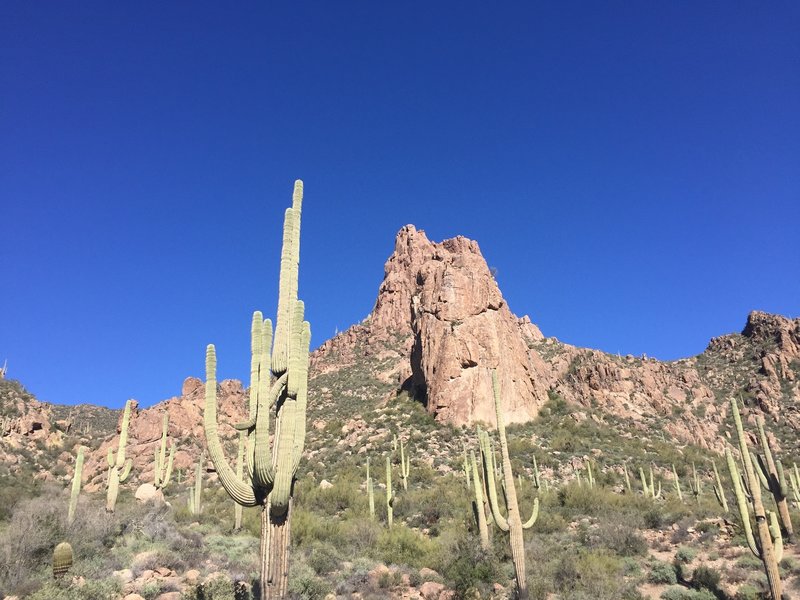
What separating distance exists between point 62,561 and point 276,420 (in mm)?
6592

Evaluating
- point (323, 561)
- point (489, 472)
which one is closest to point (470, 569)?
point (489, 472)

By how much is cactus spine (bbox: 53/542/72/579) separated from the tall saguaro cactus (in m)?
5.66

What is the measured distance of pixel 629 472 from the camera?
103 feet

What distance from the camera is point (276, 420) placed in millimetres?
7434

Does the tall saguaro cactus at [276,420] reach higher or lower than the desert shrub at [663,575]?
higher

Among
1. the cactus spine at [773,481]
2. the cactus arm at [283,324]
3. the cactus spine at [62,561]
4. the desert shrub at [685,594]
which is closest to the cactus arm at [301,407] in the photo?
the cactus arm at [283,324]

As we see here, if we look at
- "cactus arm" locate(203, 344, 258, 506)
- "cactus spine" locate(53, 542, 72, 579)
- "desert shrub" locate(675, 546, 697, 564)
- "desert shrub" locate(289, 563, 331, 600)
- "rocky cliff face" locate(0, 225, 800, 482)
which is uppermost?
"rocky cliff face" locate(0, 225, 800, 482)

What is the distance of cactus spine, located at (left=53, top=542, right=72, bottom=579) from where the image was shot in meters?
10.3

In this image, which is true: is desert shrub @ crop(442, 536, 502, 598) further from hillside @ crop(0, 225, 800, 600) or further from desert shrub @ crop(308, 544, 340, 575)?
desert shrub @ crop(308, 544, 340, 575)

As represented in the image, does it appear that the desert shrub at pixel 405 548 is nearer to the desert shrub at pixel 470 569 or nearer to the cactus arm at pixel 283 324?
the desert shrub at pixel 470 569

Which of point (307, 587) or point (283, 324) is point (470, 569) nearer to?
point (307, 587)

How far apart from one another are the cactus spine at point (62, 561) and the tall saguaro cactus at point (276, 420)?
18.6ft

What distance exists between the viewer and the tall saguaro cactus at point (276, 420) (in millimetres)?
6711

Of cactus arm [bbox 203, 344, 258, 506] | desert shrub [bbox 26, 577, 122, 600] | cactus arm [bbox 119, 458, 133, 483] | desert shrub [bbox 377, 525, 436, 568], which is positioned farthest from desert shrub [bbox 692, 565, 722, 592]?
cactus arm [bbox 119, 458, 133, 483]
